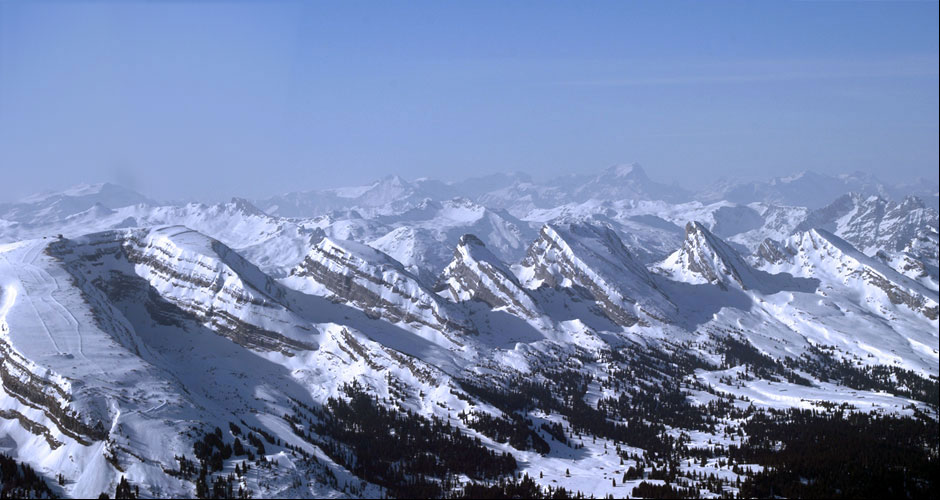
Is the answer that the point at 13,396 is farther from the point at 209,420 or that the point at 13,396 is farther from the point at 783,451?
the point at 783,451

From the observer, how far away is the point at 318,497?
149 metres

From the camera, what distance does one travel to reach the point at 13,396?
17925 centimetres

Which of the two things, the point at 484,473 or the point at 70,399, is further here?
the point at 484,473

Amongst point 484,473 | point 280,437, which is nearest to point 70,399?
point 280,437

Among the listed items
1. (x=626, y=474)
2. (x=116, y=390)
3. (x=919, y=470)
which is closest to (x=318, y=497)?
(x=116, y=390)

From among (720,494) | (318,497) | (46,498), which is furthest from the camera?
(720,494)

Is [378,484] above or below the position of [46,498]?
below

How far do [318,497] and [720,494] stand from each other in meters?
87.6

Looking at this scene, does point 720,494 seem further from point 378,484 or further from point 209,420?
point 209,420

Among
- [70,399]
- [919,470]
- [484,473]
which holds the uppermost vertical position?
[70,399]

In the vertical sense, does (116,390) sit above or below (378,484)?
above

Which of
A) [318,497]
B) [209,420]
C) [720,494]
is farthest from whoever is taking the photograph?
[209,420]

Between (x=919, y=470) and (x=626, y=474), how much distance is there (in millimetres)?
67739

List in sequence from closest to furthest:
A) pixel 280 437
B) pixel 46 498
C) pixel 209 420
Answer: pixel 46 498
pixel 209 420
pixel 280 437
